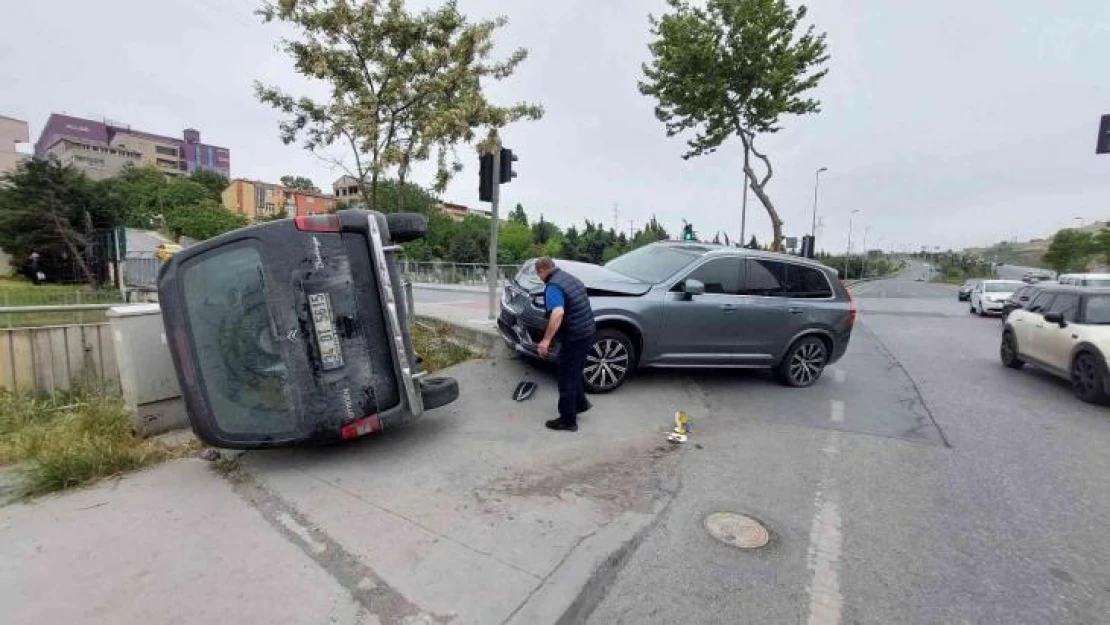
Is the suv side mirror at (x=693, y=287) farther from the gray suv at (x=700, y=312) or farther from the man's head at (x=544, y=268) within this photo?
the man's head at (x=544, y=268)

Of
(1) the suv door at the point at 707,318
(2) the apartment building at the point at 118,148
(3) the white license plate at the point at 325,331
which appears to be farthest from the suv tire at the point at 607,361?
(2) the apartment building at the point at 118,148

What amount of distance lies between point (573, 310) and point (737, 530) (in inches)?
89.4

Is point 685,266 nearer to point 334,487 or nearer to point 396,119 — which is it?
point 334,487

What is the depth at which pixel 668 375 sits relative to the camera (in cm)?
704

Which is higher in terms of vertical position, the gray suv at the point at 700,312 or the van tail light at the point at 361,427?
the gray suv at the point at 700,312

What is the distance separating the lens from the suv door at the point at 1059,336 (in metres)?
7.43

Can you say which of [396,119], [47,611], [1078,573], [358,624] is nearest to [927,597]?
[1078,573]

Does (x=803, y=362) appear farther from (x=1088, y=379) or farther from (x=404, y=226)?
(x=404, y=226)

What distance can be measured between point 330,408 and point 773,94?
1912cm

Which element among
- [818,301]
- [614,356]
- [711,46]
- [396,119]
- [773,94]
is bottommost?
[614,356]

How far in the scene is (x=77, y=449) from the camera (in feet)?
12.3

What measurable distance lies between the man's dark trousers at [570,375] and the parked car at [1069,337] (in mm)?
6950

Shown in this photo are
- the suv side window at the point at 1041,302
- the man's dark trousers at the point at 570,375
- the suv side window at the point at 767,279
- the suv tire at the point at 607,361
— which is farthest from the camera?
the suv side window at the point at 1041,302

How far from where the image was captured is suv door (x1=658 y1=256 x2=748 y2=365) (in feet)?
20.0
